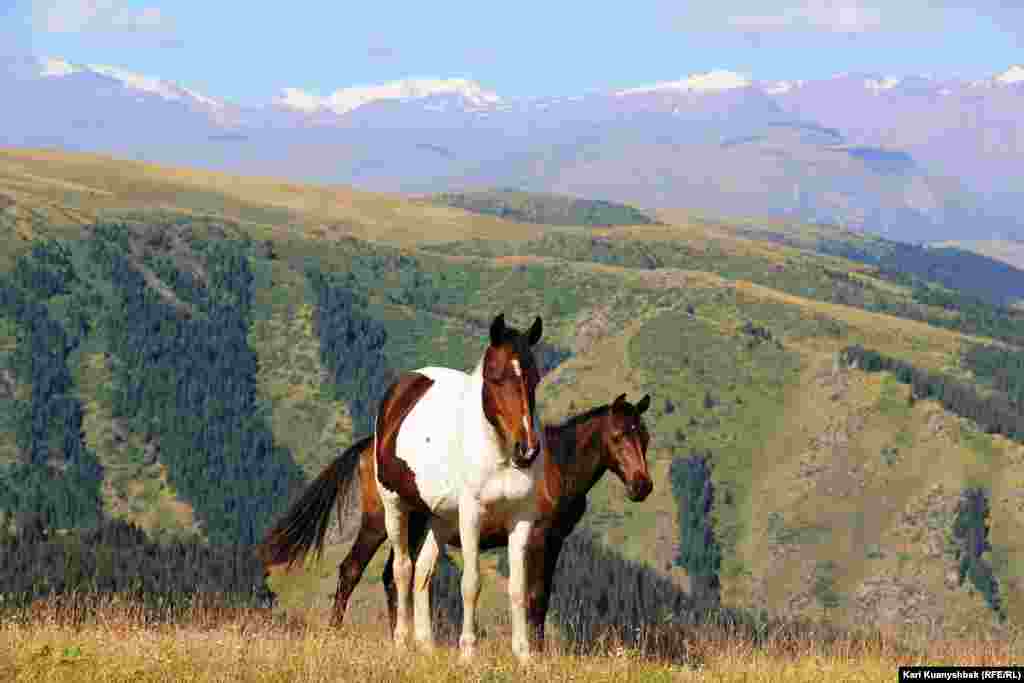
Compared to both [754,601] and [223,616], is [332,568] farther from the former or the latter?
[223,616]

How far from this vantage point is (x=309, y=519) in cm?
2312

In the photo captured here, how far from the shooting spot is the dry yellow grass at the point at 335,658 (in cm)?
1376

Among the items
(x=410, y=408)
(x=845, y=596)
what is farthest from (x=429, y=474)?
(x=845, y=596)

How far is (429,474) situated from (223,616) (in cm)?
805

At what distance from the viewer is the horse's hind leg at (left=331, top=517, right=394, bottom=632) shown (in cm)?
2120

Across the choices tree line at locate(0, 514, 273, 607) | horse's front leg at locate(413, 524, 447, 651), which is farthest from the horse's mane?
tree line at locate(0, 514, 273, 607)

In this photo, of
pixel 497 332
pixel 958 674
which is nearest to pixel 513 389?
pixel 497 332

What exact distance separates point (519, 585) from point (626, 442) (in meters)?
4.96

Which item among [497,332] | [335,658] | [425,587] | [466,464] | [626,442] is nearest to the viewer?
[335,658]

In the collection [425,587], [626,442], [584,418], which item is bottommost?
[425,587]

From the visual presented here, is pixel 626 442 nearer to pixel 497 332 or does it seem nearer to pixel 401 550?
pixel 401 550

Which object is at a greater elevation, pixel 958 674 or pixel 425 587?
pixel 425 587

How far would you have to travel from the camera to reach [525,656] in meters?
16.2

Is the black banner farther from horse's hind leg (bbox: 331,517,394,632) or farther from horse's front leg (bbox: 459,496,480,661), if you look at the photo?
horse's hind leg (bbox: 331,517,394,632)
